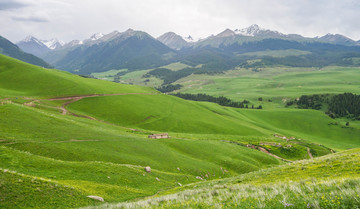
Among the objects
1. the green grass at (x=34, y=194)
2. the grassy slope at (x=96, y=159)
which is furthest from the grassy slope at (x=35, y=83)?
the green grass at (x=34, y=194)

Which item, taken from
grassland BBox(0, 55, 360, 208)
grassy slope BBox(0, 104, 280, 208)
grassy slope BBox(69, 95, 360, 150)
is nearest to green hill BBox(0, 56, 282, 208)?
grassy slope BBox(0, 104, 280, 208)

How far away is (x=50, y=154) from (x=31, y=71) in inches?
4797

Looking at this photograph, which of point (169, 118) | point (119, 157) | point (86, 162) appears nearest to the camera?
point (86, 162)

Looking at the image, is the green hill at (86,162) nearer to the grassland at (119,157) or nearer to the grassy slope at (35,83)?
the grassland at (119,157)

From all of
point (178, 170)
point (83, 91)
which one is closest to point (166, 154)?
point (178, 170)

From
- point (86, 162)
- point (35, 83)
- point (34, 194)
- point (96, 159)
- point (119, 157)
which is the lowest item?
point (119, 157)

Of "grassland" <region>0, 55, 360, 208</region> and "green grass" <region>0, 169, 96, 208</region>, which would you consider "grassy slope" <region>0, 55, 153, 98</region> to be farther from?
"green grass" <region>0, 169, 96, 208</region>

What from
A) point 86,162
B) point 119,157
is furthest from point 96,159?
point 86,162

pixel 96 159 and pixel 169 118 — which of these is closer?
pixel 96 159

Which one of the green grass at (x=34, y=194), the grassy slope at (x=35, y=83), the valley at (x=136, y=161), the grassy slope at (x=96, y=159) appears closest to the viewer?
the valley at (x=136, y=161)

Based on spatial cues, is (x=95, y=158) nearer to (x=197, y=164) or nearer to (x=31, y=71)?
(x=197, y=164)

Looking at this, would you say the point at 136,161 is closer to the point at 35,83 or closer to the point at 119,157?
the point at 119,157

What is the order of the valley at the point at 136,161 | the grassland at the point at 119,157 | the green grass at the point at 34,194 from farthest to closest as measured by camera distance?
the grassland at the point at 119,157 → the green grass at the point at 34,194 → the valley at the point at 136,161

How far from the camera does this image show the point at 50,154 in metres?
35.6
